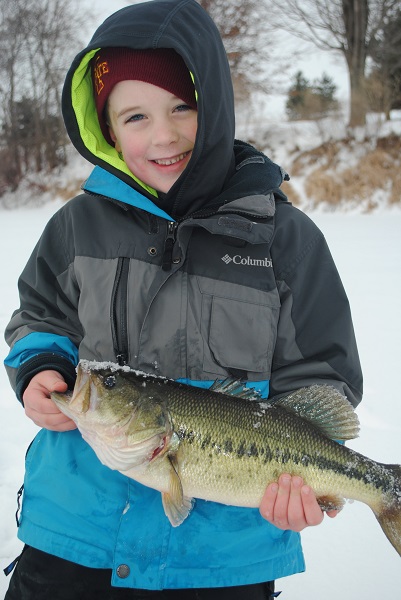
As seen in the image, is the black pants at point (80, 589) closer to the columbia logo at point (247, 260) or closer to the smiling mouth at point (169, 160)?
the columbia logo at point (247, 260)

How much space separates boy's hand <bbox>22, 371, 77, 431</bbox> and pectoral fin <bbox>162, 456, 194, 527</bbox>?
15.3 inches

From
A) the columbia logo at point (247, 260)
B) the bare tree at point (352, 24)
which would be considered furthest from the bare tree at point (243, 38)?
the columbia logo at point (247, 260)

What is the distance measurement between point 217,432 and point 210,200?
823 millimetres

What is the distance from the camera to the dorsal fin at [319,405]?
162 cm

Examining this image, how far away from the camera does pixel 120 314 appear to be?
172 cm

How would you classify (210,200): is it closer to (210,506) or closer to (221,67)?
(221,67)

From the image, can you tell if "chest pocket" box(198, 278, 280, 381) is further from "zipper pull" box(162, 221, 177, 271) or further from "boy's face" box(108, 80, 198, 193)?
"boy's face" box(108, 80, 198, 193)

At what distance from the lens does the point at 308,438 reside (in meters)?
1.56

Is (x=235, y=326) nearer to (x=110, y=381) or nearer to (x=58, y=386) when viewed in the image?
(x=110, y=381)

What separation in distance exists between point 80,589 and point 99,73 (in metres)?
1.73

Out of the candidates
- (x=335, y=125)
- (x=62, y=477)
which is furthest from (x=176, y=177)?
(x=335, y=125)

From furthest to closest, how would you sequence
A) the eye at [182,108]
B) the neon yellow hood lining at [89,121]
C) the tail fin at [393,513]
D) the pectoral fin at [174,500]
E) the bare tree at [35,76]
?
the bare tree at [35,76]
the neon yellow hood lining at [89,121]
the eye at [182,108]
the tail fin at [393,513]
the pectoral fin at [174,500]

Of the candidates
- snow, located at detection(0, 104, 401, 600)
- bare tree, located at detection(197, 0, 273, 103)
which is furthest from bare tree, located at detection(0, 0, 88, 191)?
snow, located at detection(0, 104, 401, 600)

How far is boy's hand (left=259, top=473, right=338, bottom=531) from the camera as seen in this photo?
1.48 meters
